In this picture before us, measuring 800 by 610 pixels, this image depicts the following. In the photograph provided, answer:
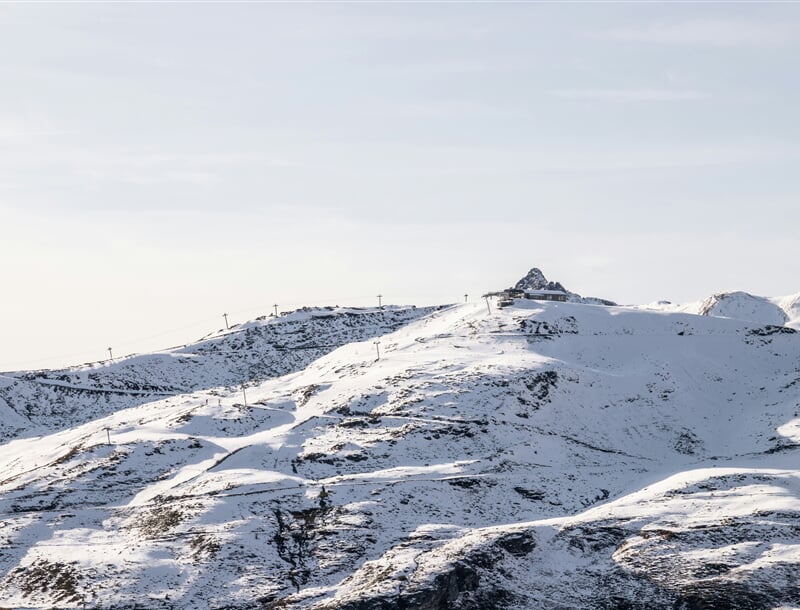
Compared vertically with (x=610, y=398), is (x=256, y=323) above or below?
above

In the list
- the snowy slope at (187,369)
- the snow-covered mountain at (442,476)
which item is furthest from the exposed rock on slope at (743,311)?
the snowy slope at (187,369)

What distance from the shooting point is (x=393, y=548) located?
89062 millimetres

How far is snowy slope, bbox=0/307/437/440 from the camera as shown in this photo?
14788cm

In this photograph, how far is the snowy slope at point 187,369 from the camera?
485ft

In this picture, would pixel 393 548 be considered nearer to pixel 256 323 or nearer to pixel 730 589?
pixel 730 589

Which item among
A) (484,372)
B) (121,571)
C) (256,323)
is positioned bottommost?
(121,571)

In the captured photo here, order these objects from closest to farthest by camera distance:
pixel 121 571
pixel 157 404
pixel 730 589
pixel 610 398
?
pixel 730 589, pixel 121 571, pixel 610 398, pixel 157 404

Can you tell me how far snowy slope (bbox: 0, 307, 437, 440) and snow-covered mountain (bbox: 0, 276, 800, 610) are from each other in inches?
34.8

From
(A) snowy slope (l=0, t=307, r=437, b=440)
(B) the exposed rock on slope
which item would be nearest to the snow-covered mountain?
(A) snowy slope (l=0, t=307, r=437, b=440)

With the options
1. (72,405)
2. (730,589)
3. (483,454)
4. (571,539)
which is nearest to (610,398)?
(483,454)

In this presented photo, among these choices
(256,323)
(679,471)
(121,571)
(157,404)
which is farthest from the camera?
(256,323)

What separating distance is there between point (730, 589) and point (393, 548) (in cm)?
2677

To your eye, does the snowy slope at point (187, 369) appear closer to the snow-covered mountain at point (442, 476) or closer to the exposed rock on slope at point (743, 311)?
the snow-covered mountain at point (442, 476)

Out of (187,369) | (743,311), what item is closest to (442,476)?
(187,369)
